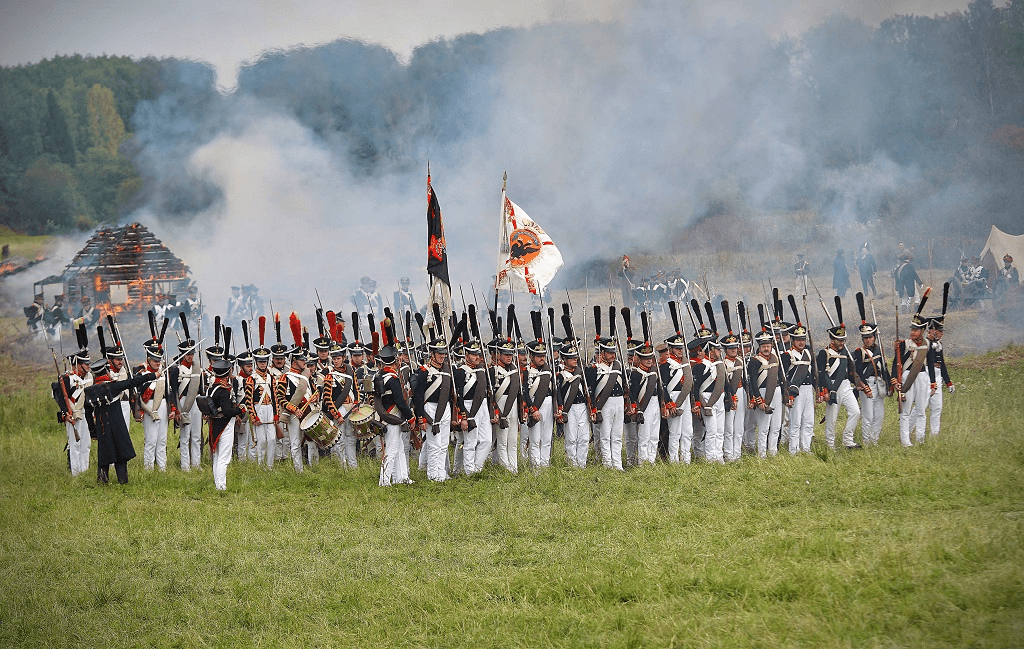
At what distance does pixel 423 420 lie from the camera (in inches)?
499

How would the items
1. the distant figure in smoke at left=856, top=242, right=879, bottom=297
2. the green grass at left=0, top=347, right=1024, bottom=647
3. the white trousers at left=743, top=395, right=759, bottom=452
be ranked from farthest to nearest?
the distant figure in smoke at left=856, top=242, right=879, bottom=297 < the white trousers at left=743, top=395, right=759, bottom=452 < the green grass at left=0, top=347, right=1024, bottom=647

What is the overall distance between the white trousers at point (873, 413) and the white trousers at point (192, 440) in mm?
10197

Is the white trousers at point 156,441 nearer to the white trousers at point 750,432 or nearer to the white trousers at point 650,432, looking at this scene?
the white trousers at point 650,432

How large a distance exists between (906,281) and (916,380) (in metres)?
15.7

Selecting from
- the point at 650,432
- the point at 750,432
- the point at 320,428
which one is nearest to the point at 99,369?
the point at 320,428

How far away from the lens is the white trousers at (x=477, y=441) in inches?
520

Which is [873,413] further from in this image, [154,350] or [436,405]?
[154,350]

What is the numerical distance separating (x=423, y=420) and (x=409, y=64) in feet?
80.4

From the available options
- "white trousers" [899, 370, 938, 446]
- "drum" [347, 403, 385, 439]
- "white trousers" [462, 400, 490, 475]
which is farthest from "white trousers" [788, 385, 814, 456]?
"drum" [347, 403, 385, 439]

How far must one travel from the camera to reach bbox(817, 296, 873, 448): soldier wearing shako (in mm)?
13945

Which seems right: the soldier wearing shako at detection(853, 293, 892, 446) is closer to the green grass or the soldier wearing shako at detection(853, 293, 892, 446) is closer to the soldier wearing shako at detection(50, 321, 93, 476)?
the green grass

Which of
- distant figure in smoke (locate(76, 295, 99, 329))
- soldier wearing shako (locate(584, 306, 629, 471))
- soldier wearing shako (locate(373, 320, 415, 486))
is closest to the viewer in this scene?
soldier wearing shako (locate(373, 320, 415, 486))

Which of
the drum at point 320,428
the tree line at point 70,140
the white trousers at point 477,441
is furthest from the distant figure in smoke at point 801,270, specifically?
the tree line at point 70,140

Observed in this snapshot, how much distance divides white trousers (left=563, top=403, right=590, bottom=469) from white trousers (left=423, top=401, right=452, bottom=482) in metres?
1.74
